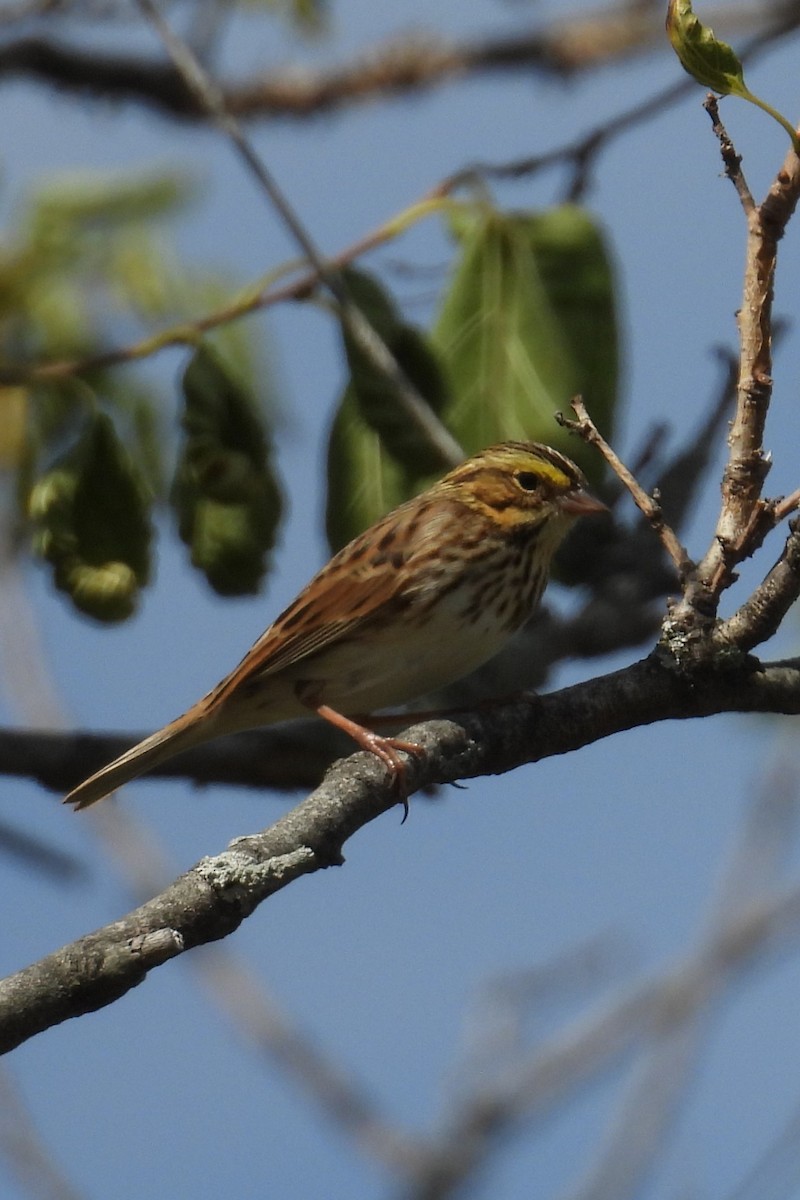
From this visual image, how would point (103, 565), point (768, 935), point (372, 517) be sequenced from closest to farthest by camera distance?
point (103, 565) < point (372, 517) < point (768, 935)

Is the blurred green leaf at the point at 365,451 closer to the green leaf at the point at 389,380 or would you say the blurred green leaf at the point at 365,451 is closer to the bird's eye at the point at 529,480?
the green leaf at the point at 389,380

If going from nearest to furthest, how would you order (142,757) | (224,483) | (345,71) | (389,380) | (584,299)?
1. (224,483)
2. (389,380)
3. (584,299)
4. (142,757)
5. (345,71)

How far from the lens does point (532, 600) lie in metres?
5.11

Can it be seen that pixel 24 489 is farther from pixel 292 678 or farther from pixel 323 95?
pixel 323 95

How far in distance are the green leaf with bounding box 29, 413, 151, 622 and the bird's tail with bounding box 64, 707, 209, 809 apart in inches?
27.0

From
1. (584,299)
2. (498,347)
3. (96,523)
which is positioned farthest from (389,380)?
(96,523)

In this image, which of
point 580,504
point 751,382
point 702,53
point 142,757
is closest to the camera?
point 702,53

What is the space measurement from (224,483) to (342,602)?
3.32ft

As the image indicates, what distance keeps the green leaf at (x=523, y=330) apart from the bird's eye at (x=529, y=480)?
461 millimetres

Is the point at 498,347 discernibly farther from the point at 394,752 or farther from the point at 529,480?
the point at 394,752

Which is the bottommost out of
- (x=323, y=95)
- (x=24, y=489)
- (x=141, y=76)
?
(x=24, y=489)

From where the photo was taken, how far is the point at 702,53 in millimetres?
2971

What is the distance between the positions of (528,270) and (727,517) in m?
1.67

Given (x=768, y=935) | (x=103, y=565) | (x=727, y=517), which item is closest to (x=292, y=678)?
(x=103, y=565)
